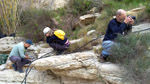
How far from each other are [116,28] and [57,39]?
6.41ft

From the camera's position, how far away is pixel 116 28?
450cm

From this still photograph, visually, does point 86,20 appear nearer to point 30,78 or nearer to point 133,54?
point 30,78

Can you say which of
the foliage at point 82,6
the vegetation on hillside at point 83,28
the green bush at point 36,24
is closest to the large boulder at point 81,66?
the vegetation on hillside at point 83,28

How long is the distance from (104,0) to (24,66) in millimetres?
5436

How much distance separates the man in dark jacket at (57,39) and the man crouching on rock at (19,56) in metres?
0.65

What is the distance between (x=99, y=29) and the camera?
6941 mm

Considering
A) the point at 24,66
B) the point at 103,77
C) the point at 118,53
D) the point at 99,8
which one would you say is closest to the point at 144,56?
the point at 118,53

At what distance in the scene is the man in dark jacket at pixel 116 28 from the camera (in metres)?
4.48

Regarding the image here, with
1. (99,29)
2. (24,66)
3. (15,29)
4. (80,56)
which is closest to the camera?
(80,56)

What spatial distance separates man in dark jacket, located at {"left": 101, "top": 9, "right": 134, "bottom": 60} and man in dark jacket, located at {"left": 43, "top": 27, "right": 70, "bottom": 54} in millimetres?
1408

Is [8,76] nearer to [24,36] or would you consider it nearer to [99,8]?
[24,36]

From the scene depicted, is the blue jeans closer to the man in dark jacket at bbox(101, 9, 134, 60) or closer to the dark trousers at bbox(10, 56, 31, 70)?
the man in dark jacket at bbox(101, 9, 134, 60)

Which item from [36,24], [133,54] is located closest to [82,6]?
[36,24]

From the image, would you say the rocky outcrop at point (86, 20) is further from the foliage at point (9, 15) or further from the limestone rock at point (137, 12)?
the foliage at point (9, 15)
